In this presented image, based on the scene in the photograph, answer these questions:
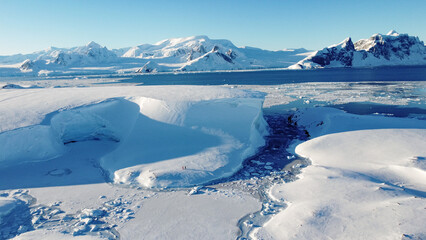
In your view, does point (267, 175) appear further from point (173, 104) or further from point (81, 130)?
point (81, 130)

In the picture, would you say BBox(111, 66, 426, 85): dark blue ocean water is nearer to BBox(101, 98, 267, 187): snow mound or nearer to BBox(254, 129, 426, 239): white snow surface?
BBox(101, 98, 267, 187): snow mound

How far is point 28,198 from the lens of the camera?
7.28m

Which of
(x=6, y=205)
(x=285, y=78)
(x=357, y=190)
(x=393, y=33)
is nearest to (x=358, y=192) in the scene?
(x=357, y=190)

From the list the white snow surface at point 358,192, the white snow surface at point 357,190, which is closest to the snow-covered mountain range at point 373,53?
the white snow surface at point 357,190

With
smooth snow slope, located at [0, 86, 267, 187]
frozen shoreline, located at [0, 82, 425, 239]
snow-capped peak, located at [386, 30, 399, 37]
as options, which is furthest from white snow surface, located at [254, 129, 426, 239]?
snow-capped peak, located at [386, 30, 399, 37]

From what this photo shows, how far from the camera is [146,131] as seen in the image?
11.2 meters

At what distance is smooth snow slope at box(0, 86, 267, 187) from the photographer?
352 inches

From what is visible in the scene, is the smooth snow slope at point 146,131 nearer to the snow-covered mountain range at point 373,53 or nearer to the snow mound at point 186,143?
the snow mound at point 186,143

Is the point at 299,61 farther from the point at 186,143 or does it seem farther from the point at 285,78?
the point at 186,143

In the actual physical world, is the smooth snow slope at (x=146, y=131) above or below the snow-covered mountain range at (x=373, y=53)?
below

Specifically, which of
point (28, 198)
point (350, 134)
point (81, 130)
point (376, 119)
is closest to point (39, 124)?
point (81, 130)

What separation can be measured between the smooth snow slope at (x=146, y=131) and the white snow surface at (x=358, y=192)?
8.98ft

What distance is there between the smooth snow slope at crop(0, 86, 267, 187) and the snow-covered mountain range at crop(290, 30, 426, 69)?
122 meters

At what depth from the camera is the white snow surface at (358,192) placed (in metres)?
5.05
